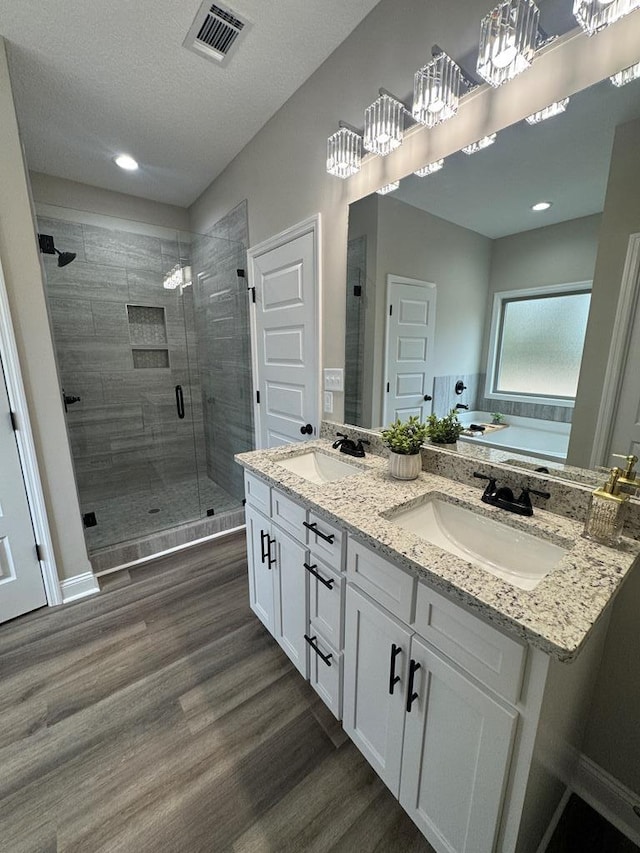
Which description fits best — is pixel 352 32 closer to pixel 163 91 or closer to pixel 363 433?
pixel 163 91

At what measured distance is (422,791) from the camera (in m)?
0.94

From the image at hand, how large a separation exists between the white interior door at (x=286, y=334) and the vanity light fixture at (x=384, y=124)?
1.80 ft

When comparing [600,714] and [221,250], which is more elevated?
[221,250]

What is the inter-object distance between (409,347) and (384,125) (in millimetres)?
889

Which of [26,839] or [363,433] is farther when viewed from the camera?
[363,433]

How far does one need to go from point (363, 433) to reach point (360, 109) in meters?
1.52

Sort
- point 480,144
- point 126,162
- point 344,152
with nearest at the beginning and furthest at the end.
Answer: point 480,144 < point 344,152 < point 126,162

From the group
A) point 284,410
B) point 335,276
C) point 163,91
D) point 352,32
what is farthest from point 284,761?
point 163,91

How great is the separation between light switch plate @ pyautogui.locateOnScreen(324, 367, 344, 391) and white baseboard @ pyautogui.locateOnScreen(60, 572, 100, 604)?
1.88m

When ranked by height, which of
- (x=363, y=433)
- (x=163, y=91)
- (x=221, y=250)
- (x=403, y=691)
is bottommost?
(x=403, y=691)

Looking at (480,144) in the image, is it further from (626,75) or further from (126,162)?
(126,162)

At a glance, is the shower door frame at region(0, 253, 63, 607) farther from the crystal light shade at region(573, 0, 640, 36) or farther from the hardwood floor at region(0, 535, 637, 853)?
the crystal light shade at region(573, 0, 640, 36)

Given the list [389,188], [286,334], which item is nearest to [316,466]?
[286,334]

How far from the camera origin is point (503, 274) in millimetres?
1195
